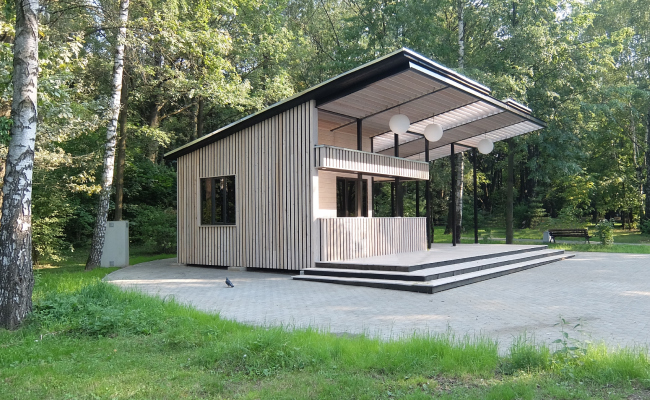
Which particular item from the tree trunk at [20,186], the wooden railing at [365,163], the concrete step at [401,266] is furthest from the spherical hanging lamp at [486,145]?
the tree trunk at [20,186]

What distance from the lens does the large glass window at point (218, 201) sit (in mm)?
13891

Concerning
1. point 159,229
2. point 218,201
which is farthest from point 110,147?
point 159,229

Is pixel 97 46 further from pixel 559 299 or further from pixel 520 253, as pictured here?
pixel 559 299

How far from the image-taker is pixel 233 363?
4512 mm

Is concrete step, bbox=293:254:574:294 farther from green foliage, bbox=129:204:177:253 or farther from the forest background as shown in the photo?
green foliage, bbox=129:204:177:253

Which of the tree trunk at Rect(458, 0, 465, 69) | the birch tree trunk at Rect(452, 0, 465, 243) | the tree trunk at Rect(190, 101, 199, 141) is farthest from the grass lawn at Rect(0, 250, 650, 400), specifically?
the tree trunk at Rect(190, 101, 199, 141)

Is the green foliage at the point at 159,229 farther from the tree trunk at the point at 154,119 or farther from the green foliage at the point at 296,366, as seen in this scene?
the green foliage at the point at 296,366

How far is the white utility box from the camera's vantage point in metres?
14.5

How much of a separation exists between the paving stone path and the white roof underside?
513cm

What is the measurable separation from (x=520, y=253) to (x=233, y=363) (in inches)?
516

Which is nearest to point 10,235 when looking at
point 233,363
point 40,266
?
point 233,363

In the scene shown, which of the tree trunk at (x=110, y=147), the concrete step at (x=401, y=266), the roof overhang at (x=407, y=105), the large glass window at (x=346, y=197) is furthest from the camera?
the large glass window at (x=346, y=197)

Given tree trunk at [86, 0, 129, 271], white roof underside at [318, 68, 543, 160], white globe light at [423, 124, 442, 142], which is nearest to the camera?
white roof underside at [318, 68, 543, 160]

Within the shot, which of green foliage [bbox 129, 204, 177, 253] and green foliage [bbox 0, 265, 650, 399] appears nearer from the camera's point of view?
green foliage [bbox 0, 265, 650, 399]
